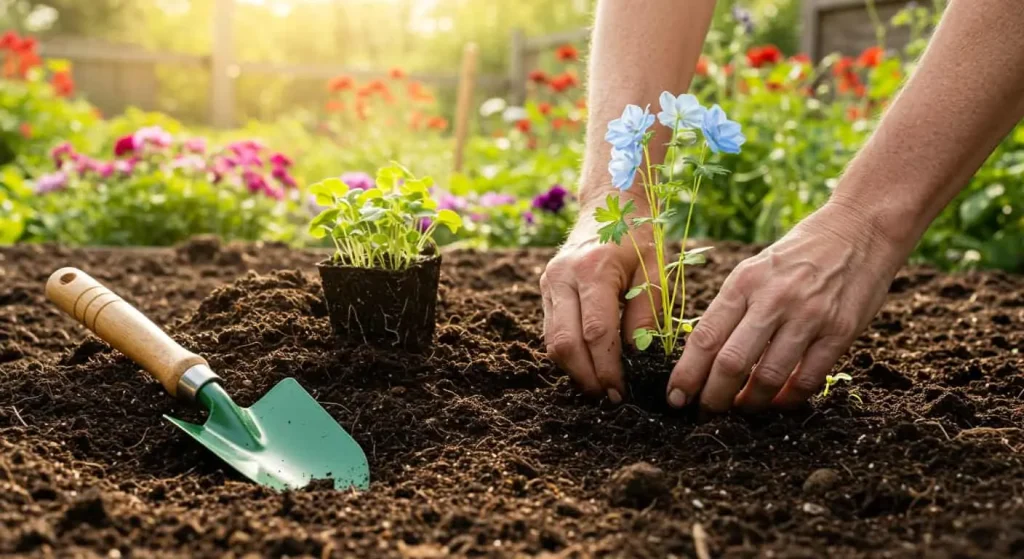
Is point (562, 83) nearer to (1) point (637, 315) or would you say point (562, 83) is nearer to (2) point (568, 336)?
(1) point (637, 315)

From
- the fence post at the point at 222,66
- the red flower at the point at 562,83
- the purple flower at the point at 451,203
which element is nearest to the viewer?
the purple flower at the point at 451,203

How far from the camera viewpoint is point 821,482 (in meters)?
1.42

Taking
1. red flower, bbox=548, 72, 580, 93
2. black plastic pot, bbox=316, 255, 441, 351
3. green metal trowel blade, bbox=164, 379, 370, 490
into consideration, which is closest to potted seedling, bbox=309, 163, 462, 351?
black plastic pot, bbox=316, 255, 441, 351

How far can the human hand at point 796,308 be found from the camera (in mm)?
1518

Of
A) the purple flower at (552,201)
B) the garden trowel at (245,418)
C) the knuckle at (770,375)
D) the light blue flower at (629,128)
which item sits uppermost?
the light blue flower at (629,128)

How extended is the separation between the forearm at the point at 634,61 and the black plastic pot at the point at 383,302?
1.30ft

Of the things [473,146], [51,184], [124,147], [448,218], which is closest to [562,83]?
[473,146]

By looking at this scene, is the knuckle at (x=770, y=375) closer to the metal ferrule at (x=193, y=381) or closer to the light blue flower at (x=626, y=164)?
the light blue flower at (x=626, y=164)

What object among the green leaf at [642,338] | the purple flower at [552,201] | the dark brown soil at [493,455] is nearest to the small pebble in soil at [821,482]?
the dark brown soil at [493,455]

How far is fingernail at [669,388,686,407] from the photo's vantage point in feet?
5.37

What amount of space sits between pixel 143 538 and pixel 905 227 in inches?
49.7

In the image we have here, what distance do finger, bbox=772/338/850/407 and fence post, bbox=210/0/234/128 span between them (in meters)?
9.66

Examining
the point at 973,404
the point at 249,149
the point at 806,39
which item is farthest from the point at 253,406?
the point at 806,39

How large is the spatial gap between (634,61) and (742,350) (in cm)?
75
